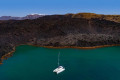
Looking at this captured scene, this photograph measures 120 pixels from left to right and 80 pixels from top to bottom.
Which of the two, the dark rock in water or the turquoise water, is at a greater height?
the dark rock in water

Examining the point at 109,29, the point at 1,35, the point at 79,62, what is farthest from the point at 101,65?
the point at 1,35

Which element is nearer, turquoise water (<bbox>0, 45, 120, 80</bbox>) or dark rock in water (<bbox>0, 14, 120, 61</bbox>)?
turquoise water (<bbox>0, 45, 120, 80</bbox>)

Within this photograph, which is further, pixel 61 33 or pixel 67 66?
pixel 61 33

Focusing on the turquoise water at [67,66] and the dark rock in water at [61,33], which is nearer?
the turquoise water at [67,66]

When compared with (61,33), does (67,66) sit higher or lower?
lower

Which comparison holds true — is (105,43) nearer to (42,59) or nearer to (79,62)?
(79,62)
